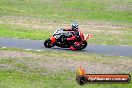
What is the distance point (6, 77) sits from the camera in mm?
15406

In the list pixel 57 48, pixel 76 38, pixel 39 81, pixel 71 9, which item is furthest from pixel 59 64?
pixel 71 9

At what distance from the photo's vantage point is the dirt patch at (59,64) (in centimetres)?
1792

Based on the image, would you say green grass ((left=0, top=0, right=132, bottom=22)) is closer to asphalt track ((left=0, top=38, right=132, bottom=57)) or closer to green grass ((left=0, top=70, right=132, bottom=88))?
asphalt track ((left=0, top=38, right=132, bottom=57))

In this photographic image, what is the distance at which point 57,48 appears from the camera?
84.6ft

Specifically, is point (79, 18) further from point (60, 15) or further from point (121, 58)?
point (121, 58)

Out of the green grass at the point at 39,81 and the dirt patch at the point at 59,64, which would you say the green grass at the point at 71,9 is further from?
the green grass at the point at 39,81

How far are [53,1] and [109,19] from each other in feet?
49.8

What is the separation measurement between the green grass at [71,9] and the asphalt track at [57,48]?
25369 millimetres

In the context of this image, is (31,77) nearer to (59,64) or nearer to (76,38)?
(59,64)

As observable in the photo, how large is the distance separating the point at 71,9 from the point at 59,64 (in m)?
44.0

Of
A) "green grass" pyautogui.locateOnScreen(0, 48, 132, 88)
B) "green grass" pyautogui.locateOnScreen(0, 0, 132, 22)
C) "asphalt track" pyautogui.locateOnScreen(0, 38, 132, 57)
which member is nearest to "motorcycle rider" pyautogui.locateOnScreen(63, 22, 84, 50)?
"asphalt track" pyautogui.locateOnScreen(0, 38, 132, 57)

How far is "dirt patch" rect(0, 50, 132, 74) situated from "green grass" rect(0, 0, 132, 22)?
107 ft

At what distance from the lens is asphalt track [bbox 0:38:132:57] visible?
81.4ft

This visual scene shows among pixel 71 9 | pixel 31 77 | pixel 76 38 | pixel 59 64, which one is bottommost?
pixel 71 9
